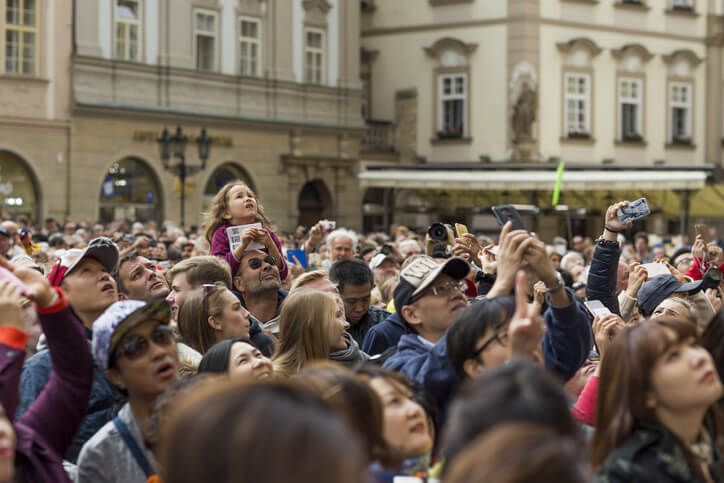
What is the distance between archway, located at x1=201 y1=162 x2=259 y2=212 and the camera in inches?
1291

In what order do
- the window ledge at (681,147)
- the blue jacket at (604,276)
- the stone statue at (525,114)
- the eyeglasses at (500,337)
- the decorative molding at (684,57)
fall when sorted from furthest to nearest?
the window ledge at (681,147)
the decorative molding at (684,57)
the stone statue at (525,114)
the blue jacket at (604,276)
the eyeglasses at (500,337)

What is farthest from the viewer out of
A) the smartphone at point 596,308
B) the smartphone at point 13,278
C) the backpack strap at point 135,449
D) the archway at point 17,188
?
the archway at point 17,188

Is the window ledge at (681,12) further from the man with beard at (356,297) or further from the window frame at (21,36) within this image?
the man with beard at (356,297)

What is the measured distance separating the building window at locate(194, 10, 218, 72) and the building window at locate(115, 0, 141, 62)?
6.68 feet

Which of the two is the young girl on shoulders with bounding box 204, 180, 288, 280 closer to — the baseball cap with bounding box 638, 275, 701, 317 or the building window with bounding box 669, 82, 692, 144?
the baseball cap with bounding box 638, 275, 701, 317

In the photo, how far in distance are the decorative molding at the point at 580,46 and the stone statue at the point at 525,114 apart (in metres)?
2.06

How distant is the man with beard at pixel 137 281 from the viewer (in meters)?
7.66

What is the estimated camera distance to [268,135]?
34.4 meters

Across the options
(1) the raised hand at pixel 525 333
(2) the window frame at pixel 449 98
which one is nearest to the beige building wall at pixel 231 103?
(2) the window frame at pixel 449 98

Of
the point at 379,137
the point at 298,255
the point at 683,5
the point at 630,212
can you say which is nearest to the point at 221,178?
the point at 379,137

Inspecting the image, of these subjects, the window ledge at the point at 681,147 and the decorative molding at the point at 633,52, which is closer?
the decorative molding at the point at 633,52

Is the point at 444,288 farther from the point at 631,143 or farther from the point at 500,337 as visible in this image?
the point at 631,143

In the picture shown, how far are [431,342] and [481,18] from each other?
33063 millimetres

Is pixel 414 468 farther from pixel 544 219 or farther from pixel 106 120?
pixel 544 219
